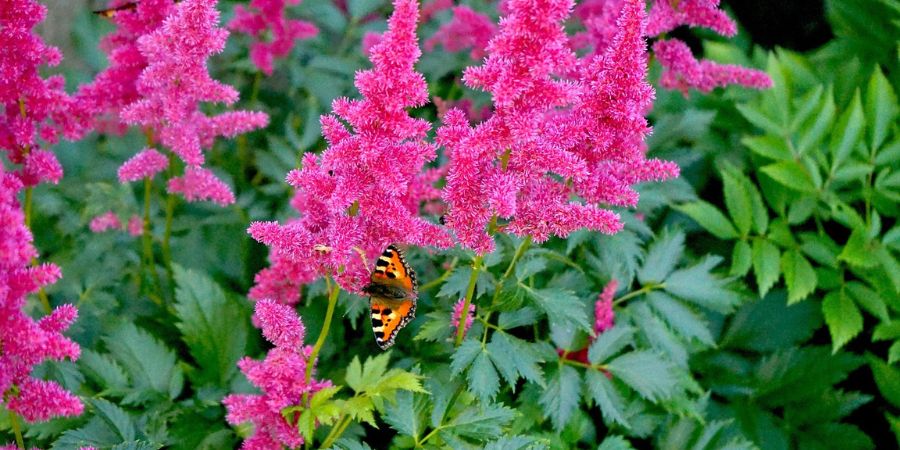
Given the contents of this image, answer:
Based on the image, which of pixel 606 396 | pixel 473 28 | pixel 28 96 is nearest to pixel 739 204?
pixel 606 396

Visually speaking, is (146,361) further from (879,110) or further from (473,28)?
(879,110)

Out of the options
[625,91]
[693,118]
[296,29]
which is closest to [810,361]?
[693,118]

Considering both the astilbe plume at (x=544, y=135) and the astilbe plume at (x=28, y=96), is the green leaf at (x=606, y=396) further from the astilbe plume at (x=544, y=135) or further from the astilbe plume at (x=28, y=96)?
the astilbe plume at (x=28, y=96)

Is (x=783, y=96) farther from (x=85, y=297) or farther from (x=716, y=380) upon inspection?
(x=85, y=297)

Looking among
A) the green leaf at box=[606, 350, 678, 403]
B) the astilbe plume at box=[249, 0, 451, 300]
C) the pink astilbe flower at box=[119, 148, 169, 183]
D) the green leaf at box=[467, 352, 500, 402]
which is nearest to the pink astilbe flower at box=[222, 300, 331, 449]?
the astilbe plume at box=[249, 0, 451, 300]

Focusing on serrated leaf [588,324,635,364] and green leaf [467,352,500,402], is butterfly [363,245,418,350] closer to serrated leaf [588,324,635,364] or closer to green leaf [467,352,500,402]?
green leaf [467,352,500,402]
